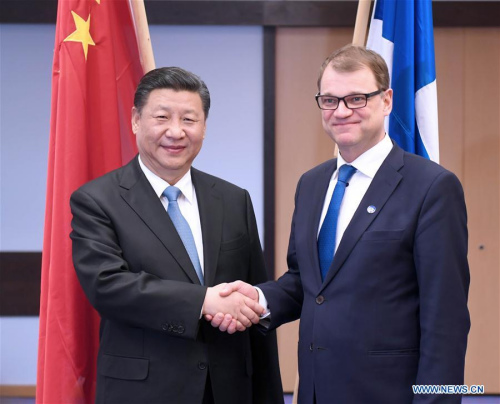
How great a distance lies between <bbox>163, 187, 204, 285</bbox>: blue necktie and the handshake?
9 cm

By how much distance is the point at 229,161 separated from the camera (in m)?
3.96

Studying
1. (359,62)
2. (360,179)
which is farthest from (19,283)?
(359,62)

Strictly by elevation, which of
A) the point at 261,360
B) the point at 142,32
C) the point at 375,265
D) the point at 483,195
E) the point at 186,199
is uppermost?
the point at 142,32

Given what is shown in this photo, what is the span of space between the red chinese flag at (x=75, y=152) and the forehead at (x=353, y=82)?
0.90m

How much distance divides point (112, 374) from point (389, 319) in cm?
80

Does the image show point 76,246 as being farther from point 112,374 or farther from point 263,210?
point 263,210

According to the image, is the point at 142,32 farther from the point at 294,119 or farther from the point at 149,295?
the point at 294,119

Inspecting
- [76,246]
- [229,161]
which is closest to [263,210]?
[229,161]

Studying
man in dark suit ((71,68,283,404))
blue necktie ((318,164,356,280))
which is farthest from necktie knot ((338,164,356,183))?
man in dark suit ((71,68,283,404))

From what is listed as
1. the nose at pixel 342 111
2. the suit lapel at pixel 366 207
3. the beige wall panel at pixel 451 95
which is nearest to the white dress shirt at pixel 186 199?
the suit lapel at pixel 366 207

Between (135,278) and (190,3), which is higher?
(190,3)

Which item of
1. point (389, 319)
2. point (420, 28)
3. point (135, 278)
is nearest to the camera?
point (389, 319)

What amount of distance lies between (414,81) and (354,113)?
2.31 ft

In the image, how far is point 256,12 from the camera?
379cm
